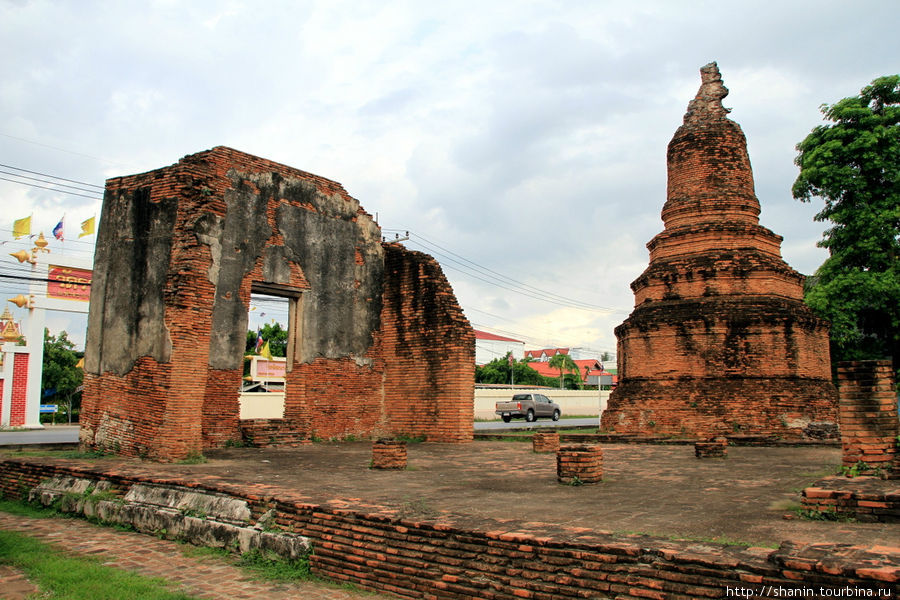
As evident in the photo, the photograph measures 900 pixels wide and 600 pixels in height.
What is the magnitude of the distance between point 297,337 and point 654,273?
31.0 feet

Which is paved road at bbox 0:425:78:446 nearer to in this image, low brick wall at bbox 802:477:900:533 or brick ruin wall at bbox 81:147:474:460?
brick ruin wall at bbox 81:147:474:460

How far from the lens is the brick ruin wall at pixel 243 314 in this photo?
9.95 metres

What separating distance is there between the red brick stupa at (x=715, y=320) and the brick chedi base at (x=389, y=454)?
9.02 m

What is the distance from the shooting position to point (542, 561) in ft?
13.9

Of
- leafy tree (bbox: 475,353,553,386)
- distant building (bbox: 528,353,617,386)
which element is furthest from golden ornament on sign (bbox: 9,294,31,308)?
distant building (bbox: 528,353,617,386)

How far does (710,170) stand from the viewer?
57.9ft

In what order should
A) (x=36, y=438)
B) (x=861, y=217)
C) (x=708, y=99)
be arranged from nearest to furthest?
(x=708, y=99)
(x=861, y=217)
(x=36, y=438)

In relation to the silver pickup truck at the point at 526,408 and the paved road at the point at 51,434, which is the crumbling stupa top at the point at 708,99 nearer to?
the paved road at the point at 51,434

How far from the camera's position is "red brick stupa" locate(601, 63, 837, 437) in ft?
49.8

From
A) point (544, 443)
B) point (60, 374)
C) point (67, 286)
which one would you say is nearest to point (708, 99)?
point (544, 443)

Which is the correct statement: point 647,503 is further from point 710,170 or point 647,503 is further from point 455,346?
point 710,170

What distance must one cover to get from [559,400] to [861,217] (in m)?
24.1

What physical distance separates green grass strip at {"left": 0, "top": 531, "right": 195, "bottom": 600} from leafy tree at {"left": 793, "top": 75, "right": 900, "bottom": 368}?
19.5 meters

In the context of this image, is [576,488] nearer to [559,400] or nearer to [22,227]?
[22,227]
